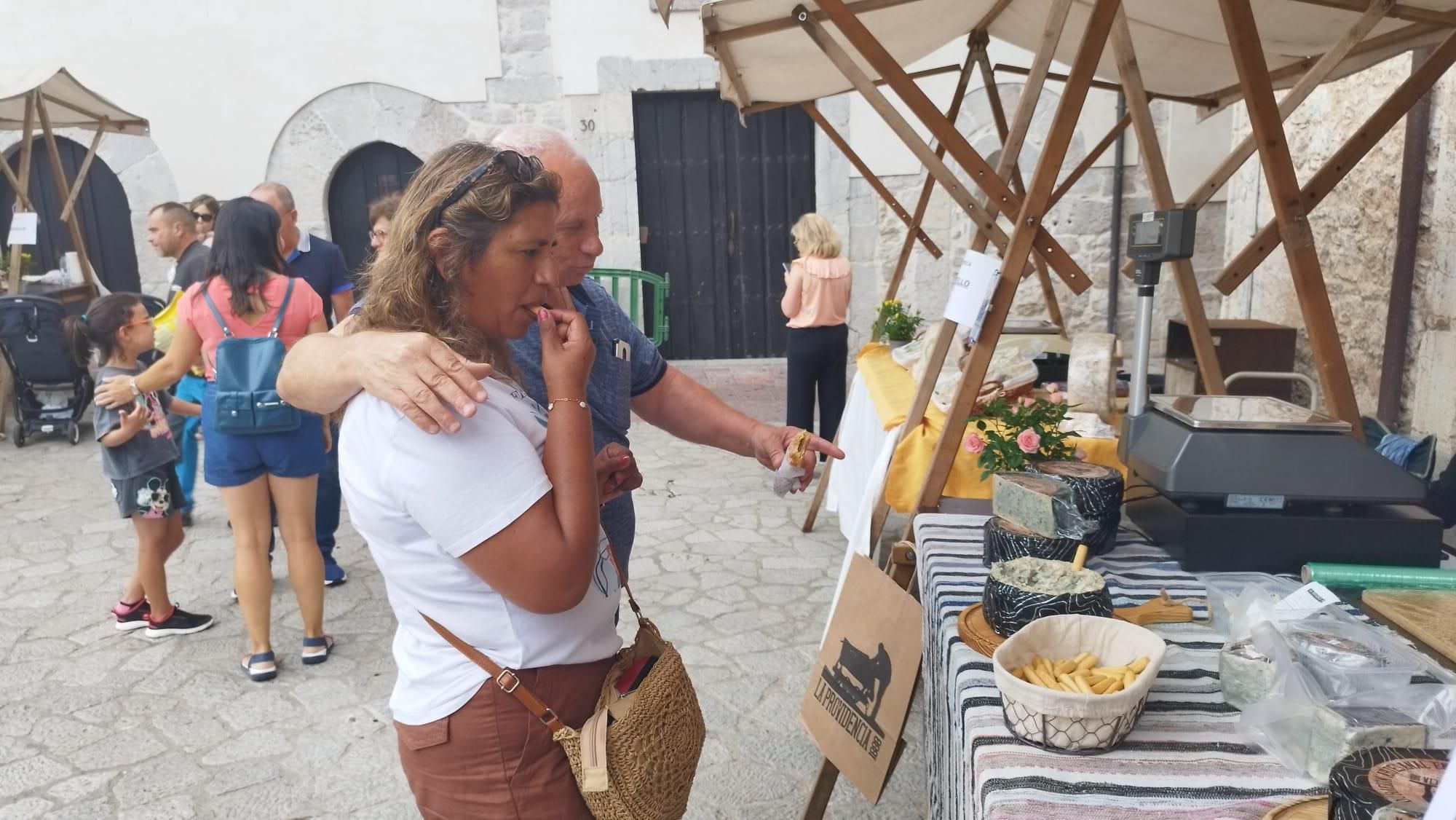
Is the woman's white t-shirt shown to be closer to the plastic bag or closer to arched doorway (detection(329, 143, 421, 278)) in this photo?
the plastic bag

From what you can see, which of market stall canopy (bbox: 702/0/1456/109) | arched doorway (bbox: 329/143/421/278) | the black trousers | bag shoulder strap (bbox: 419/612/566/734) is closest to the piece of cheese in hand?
bag shoulder strap (bbox: 419/612/566/734)

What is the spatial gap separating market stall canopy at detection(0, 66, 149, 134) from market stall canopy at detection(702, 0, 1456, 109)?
18.0 ft

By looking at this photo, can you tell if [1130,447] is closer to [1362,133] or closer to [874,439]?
[1362,133]

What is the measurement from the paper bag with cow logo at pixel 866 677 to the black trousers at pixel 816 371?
10.9ft

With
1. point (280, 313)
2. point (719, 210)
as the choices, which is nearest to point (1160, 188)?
point (280, 313)

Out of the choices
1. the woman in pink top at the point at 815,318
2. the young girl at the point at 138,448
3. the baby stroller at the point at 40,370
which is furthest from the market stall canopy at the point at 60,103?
the woman in pink top at the point at 815,318

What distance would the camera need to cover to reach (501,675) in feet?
4.32

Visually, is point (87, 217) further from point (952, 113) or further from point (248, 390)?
point (952, 113)

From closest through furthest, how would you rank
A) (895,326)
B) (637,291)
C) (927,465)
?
(927,465) → (895,326) → (637,291)

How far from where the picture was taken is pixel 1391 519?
1.71 m

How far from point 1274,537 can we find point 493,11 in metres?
8.23

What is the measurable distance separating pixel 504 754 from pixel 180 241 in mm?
4417

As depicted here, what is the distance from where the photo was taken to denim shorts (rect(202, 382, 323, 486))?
3205 mm

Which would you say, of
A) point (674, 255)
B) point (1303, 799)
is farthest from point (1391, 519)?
point (674, 255)
